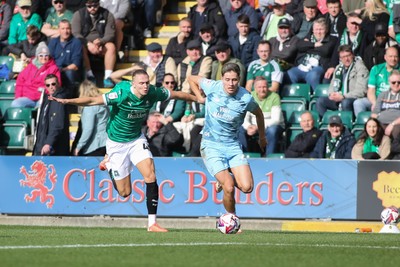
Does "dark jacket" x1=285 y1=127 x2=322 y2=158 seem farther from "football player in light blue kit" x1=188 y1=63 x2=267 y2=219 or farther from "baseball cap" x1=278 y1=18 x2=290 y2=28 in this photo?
"football player in light blue kit" x1=188 y1=63 x2=267 y2=219

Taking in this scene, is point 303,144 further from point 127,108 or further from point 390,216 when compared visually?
point 127,108

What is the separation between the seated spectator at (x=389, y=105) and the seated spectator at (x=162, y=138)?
3472 millimetres

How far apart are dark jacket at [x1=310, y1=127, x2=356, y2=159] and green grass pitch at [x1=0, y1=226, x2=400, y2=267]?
16.7ft

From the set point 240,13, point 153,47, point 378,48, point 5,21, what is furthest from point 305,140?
point 5,21

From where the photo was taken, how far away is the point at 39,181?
20156mm

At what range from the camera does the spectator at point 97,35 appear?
23.1 metres

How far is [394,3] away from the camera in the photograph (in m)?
21.5

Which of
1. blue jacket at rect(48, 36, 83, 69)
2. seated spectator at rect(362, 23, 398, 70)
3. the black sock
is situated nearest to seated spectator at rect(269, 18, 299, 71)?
seated spectator at rect(362, 23, 398, 70)

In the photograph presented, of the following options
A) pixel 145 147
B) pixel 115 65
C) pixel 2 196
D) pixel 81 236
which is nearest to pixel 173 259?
pixel 81 236

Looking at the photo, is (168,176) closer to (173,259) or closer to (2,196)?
(2,196)

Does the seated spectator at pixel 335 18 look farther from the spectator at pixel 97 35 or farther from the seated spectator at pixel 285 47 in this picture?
the spectator at pixel 97 35

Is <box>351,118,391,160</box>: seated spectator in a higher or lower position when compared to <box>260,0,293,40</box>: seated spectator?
lower

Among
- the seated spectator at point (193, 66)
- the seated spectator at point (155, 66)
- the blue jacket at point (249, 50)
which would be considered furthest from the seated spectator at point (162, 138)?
the blue jacket at point (249, 50)

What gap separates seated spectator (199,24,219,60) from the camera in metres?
21.9
